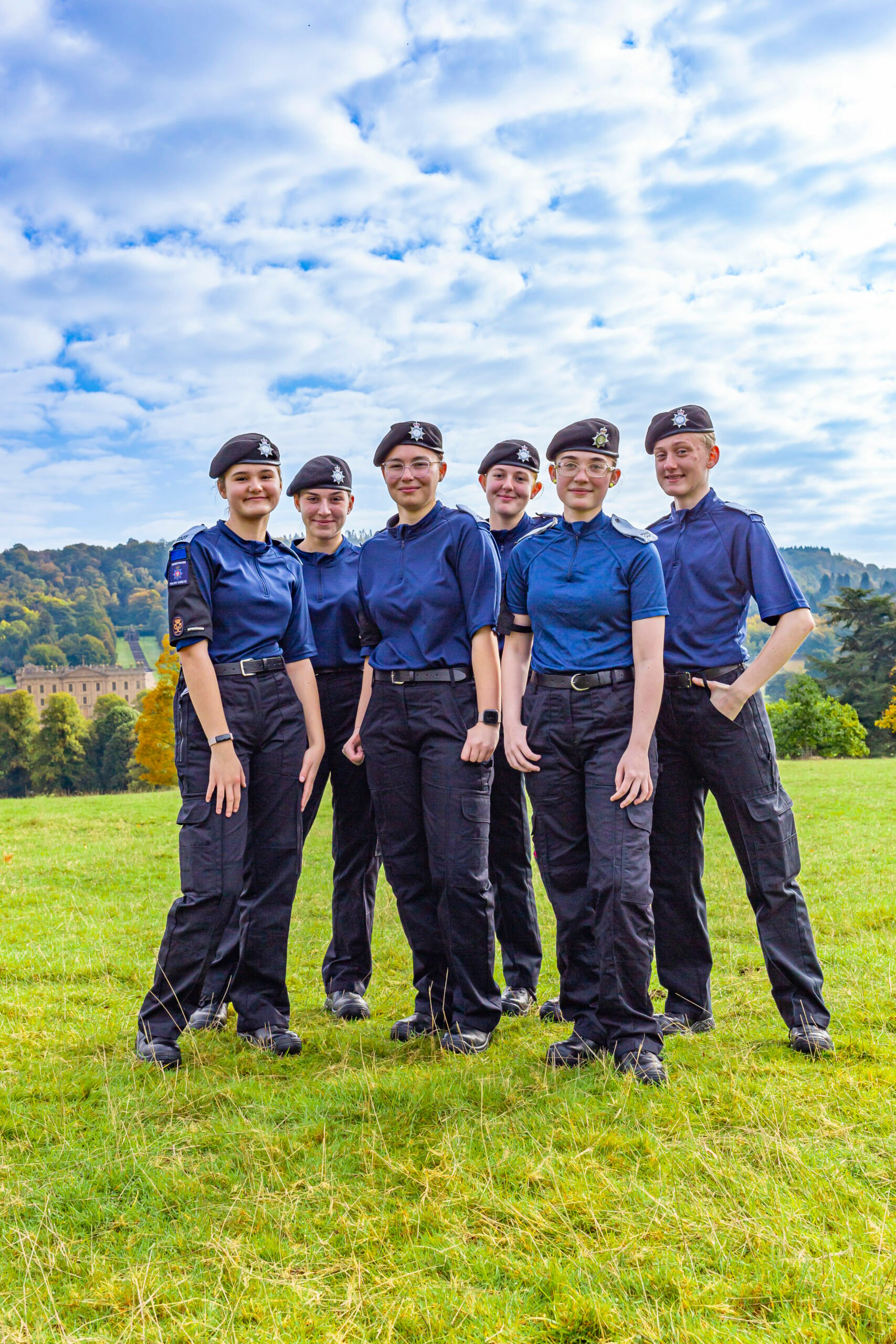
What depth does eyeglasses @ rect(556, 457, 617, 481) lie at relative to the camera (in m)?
4.70

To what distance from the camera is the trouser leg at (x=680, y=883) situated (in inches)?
201

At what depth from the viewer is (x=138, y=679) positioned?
501 feet

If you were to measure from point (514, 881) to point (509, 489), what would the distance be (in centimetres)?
252

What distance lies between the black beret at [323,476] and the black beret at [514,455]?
3.07ft

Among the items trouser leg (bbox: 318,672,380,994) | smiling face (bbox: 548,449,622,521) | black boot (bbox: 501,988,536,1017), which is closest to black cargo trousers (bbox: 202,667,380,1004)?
trouser leg (bbox: 318,672,380,994)

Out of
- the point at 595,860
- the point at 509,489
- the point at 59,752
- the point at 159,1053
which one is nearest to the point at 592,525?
the point at 509,489

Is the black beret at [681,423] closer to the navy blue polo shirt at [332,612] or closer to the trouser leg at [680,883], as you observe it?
the trouser leg at [680,883]

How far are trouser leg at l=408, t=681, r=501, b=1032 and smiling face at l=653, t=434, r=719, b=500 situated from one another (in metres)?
1.52

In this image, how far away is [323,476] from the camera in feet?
19.5

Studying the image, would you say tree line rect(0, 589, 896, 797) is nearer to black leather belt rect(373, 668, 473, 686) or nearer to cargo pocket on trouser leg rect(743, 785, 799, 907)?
black leather belt rect(373, 668, 473, 686)

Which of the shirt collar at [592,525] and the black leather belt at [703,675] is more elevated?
the shirt collar at [592,525]

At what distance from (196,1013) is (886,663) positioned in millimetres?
57060

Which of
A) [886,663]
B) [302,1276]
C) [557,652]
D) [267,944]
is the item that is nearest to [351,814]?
[267,944]

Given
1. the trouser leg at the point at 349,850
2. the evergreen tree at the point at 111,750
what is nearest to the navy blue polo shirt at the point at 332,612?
the trouser leg at the point at 349,850
